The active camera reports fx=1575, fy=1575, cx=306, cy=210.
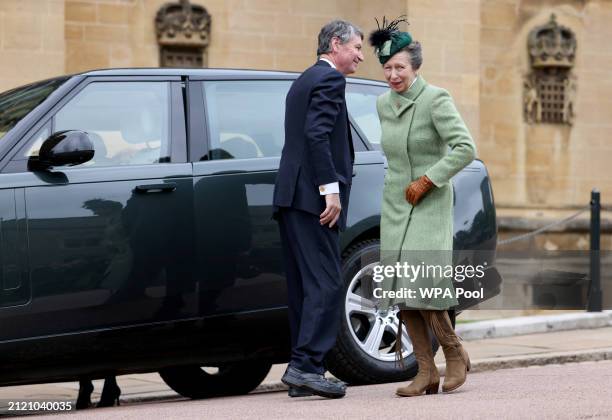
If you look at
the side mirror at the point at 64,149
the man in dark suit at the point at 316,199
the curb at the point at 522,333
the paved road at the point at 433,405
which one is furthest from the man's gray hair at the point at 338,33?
the curb at the point at 522,333

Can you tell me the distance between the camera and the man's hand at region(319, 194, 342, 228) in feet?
24.0

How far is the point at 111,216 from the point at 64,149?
1.39 feet

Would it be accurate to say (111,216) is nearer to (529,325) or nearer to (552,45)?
(529,325)

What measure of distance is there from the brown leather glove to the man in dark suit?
1.00ft

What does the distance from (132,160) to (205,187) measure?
0.38 metres

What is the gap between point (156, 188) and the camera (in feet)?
24.9

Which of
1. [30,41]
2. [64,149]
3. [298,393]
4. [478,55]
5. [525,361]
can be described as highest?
[30,41]

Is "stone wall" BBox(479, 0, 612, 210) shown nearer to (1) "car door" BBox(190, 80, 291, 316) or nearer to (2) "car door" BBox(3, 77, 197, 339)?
(1) "car door" BBox(190, 80, 291, 316)

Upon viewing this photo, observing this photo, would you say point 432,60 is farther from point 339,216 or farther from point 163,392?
point 339,216

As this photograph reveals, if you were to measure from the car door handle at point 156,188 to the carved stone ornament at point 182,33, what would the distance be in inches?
378

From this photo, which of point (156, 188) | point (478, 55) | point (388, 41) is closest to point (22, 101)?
point (156, 188)

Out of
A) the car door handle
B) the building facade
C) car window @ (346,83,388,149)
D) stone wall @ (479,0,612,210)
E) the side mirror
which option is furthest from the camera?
stone wall @ (479,0,612,210)

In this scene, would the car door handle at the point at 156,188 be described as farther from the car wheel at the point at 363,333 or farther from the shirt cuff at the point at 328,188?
the car wheel at the point at 363,333

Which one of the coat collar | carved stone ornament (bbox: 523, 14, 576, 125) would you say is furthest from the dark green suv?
carved stone ornament (bbox: 523, 14, 576, 125)
